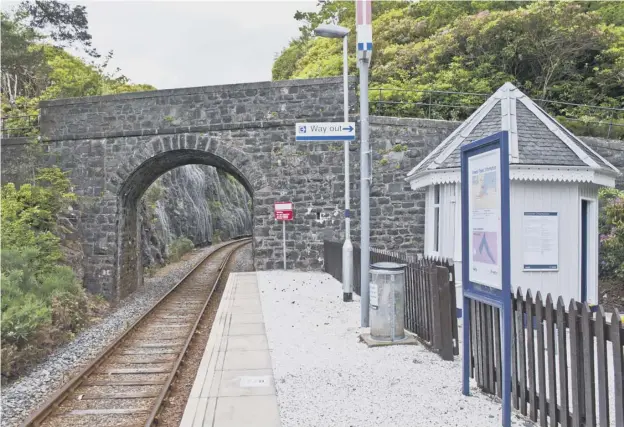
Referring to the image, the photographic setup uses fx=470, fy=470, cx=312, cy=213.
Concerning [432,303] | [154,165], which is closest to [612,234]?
[432,303]

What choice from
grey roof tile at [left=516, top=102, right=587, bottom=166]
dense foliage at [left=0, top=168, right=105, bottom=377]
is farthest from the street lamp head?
dense foliage at [left=0, top=168, right=105, bottom=377]

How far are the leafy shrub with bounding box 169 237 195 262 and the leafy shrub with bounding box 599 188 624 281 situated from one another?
66.8 feet

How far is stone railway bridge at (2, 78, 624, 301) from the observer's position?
15203mm

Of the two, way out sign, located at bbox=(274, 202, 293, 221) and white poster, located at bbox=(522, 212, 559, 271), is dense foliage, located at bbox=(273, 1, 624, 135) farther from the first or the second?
white poster, located at bbox=(522, 212, 559, 271)

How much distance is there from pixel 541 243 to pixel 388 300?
9.70 feet

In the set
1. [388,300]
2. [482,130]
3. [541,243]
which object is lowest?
[388,300]

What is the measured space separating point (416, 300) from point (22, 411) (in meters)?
5.52

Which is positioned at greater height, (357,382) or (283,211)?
(283,211)

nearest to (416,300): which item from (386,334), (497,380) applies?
(386,334)

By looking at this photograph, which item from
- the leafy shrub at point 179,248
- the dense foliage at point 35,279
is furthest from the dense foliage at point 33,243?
the leafy shrub at point 179,248

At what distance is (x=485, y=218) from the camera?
4582 millimetres

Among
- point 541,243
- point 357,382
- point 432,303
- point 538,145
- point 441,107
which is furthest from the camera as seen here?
point 441,107

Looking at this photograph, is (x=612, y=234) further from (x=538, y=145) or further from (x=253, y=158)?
(x=253, y=158)

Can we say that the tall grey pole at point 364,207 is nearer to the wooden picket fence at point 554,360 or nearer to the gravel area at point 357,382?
the gravel area at point 357,382
